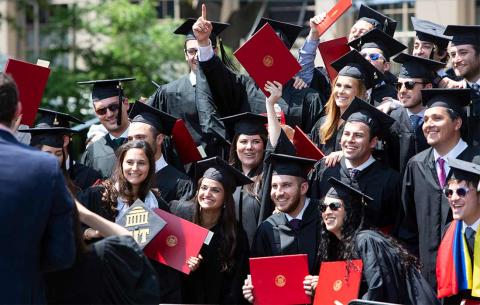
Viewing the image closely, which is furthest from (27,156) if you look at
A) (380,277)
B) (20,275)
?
(380,277)

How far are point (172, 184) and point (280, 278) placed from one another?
1436mm

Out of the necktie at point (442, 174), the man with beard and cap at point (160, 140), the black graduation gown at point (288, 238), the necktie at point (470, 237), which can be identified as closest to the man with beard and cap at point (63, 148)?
the man with beard and cap at point (160, 140)

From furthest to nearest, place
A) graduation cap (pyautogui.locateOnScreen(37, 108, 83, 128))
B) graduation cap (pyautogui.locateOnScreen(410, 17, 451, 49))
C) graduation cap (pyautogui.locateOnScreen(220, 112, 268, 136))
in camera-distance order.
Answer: graduation cap (pyautogui.locateOnScreen(410, 17, 451, 49)), graduation cap (pyautogui.locateOnScreen(37, 108, 83, 128)), graduation cap (pyautogui.locateOnScreen(220, 112, 268, 136))

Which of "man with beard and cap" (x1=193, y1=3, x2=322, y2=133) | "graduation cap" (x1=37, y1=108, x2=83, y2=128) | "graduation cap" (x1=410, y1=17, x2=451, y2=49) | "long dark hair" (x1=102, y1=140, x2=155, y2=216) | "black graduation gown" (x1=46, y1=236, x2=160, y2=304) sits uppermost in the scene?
"graduation cap" (x1=410, y1=17, x2=451, y2=49)

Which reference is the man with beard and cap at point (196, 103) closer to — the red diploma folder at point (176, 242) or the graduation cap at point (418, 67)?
the graduation cap at point (418, 67)

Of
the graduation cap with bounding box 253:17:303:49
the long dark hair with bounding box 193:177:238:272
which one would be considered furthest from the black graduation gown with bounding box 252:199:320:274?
the graduation cap with bounding box 253:17:303:49

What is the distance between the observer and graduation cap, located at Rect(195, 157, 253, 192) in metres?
7.27

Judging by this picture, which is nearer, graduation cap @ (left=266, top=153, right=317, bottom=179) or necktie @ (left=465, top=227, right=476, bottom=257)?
necktie @ (left=465, top=227, right=476, bottom=257)

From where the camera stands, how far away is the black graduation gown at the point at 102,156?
8.08 m

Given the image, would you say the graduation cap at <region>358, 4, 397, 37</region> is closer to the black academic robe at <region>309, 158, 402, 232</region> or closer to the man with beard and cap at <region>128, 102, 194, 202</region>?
the black academic robe at <region>309, 158, 402, 232</region>

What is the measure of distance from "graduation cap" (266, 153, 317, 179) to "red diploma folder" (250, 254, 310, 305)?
85 centimetres

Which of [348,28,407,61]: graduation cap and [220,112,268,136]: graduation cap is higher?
[348,28,407,61]: graduation cap

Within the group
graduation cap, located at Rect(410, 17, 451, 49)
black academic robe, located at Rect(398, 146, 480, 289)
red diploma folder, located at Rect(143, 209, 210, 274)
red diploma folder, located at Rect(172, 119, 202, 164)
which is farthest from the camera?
graduation cap, located at Rect(410, 17, 451, 49)

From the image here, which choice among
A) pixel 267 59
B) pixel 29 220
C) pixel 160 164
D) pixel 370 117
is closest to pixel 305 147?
pixel 370 117
